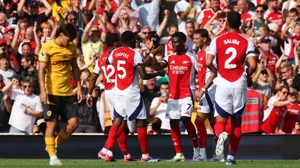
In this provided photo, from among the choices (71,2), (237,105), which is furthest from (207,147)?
(71,2)

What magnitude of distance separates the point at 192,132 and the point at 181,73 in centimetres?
108

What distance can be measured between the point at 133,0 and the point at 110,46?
7.71m

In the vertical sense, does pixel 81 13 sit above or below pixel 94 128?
above

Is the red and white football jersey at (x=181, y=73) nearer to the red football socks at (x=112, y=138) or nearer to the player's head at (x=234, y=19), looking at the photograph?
the red football socks at (x=112, y=138)

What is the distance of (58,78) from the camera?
1628 centimetres

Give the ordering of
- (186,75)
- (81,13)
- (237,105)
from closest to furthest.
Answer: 1. (237,105)
2. (186,75)
3. (81,13)

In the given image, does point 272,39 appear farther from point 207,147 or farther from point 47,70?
point 47,70

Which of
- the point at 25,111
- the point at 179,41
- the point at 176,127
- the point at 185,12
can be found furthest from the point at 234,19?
the point at 185,12

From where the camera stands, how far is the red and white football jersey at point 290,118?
2152 cm

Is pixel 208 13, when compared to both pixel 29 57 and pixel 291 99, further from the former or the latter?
pixel 29 57

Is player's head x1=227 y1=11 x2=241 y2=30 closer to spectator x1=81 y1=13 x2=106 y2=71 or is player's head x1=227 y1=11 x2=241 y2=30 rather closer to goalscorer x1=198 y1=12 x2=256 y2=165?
goalscorer x1=198 y1=12 x2=256 y2=165

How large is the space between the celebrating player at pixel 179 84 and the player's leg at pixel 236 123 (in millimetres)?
2210

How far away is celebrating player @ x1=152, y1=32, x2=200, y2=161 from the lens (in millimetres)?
18219

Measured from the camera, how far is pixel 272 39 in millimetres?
25094
